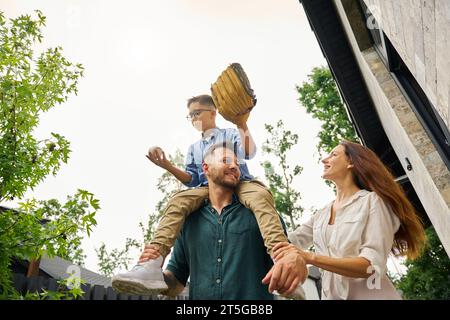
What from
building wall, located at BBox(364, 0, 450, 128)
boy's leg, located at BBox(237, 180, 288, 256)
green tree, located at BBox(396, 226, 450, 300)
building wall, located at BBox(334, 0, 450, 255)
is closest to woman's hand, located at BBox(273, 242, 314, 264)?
boy's leg, located at BBox(237, 180, 288, 256)

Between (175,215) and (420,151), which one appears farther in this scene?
(420,151)

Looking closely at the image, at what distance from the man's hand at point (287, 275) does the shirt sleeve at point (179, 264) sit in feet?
2.00

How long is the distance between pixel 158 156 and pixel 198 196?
11.4 inches

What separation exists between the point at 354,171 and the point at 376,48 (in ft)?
11.2

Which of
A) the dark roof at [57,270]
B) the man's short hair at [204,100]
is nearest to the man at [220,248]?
the man's short hair at [204,100]

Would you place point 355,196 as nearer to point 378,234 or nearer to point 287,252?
point 378,234

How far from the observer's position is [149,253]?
1.38 m

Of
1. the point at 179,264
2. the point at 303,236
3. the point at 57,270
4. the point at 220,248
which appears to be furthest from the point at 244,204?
the point at 57,270

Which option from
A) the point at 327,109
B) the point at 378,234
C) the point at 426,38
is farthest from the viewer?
the point at 327,109

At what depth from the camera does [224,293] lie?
1.34 metres

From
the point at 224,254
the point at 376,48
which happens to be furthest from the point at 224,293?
the point at 376,48

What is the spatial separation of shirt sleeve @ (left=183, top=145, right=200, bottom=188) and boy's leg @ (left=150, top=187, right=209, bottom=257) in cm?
18
